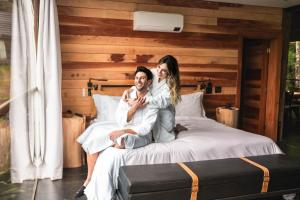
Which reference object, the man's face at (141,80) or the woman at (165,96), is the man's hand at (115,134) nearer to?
the woman at (165,96)

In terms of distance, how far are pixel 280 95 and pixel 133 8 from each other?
3038 mm

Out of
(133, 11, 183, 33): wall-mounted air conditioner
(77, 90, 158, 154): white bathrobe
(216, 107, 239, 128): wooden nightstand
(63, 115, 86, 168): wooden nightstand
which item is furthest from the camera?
(216, 107, 239, 128): wooden nightstand

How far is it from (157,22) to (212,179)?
102 inches

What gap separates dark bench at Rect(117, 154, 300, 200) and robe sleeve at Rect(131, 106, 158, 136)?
363mm

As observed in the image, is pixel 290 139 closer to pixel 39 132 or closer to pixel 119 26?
pixel 119 26

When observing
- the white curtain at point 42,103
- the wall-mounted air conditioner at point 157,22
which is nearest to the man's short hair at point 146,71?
the white curtain at point 42,103

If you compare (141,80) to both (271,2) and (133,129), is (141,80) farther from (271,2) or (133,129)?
(271,2)

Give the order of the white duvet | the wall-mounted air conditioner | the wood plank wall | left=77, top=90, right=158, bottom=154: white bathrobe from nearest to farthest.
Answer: the white duvet
left=77, top=90, right=158, bottom=154: white bathrobe
the wood plank wall
the wall-mounted air conditioner

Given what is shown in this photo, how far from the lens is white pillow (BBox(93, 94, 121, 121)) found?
12.6 feet

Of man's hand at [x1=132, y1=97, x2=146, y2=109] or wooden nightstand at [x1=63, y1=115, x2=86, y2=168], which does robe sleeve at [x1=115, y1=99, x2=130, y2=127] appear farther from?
wooden nightstand at [x1=63, y1=115, x2=86, y2=168]

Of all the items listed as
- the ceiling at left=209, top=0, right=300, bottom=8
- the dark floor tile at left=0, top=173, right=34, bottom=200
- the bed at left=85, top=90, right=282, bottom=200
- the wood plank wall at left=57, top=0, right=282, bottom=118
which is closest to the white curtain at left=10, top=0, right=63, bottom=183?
the dark floor tile at left=0, top=173, right=34, bottom=200

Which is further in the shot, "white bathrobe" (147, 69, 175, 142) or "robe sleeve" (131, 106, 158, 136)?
"white bathrobe" (147, 69, 175, 142)

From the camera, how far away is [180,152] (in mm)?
2754

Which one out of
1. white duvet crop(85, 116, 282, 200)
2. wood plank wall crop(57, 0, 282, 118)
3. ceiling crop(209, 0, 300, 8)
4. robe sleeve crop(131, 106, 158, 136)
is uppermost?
ceiling crop(209, 0, 300, 8)
